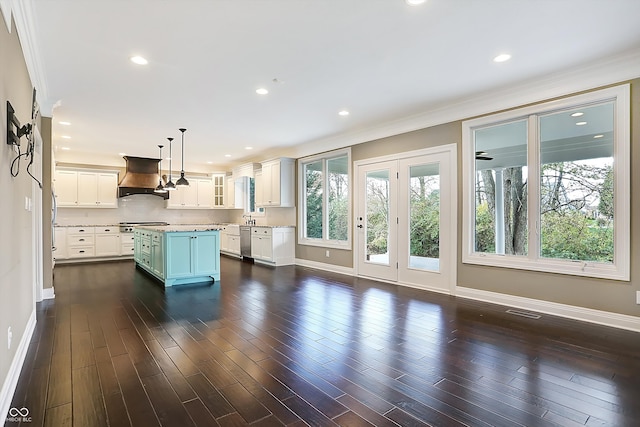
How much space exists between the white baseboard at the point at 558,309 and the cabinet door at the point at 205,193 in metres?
7.60

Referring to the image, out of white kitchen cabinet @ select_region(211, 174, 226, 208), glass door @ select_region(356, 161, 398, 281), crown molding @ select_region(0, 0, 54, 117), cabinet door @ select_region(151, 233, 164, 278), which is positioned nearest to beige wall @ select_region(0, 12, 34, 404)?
crown molding @ select_region(0, 0, 54, 117)

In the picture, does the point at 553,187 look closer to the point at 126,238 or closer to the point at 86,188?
the point at 126,238

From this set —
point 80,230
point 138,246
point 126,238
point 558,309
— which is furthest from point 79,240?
point 558,309

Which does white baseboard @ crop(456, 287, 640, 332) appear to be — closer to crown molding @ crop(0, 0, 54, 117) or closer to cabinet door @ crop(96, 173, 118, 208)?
crown molding @ crop(0, 0, 54, 117)

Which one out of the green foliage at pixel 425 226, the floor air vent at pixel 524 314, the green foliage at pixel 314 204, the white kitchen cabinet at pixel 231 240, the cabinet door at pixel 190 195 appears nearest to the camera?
the floor air vent at pixel 524 314

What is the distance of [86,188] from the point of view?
27.1 ft

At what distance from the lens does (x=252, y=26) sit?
9.09 feet

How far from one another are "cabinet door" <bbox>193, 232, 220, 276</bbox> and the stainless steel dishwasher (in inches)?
102

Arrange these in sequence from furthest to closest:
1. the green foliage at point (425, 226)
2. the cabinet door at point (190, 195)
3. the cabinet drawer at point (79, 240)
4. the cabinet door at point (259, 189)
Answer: the cabinet door at point (190, 195) → the cabinet door at point (259, 189) → the cabinet drawer at point (79, 240) → the green foliage at point (425, 226)

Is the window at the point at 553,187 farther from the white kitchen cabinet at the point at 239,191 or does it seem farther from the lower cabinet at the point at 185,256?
the white kitchen cabinet at the point at 239,191

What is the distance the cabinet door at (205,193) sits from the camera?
32.6 ft

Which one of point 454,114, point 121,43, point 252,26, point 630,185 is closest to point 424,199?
point 454,114

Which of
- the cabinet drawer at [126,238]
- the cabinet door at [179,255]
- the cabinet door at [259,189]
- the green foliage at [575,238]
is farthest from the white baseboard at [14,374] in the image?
the cabinet drawer at [126,238]

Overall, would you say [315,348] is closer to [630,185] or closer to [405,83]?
[405,83]
